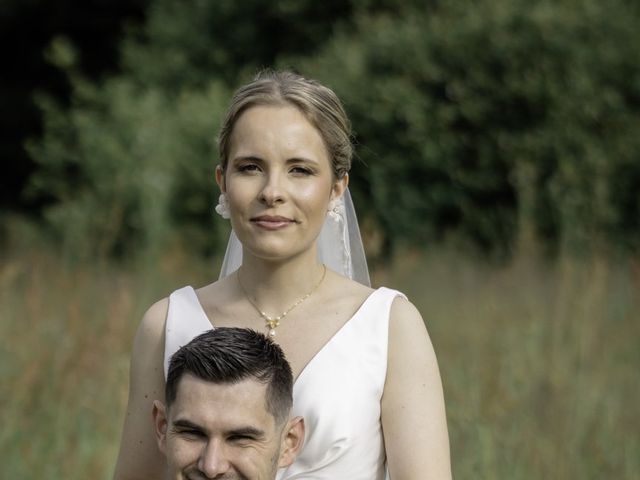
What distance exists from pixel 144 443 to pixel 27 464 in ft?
7.54

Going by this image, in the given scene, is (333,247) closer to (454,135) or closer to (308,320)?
(308,320)

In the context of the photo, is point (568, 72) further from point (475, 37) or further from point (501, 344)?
point (501, 344)

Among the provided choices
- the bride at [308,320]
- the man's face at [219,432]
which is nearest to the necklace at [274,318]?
the bride at [308,320]

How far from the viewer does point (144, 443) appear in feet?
10.1

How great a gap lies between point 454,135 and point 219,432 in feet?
26.3

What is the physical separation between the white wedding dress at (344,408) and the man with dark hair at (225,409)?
257 mm

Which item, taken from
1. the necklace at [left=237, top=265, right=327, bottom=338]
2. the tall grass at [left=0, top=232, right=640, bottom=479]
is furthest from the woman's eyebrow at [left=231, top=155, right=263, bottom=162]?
the tall grass at [left=0, top=232, right=640, bottom=479]

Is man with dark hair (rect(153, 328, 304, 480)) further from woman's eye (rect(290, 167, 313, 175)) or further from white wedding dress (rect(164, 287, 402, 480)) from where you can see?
woman's eye (rect(290, 167, 313, 175))

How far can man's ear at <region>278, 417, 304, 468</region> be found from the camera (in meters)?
2.74

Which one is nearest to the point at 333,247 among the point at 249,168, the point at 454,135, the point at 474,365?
the point at 249,168

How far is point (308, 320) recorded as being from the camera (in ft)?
10.1

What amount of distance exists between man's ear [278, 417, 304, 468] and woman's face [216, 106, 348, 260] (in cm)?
45

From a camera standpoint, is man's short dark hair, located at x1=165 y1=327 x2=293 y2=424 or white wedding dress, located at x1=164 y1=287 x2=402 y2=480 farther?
white wedding dress, located at x1=164 y1=287 x2=402 y2=480

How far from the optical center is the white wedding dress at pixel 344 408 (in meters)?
2.94
